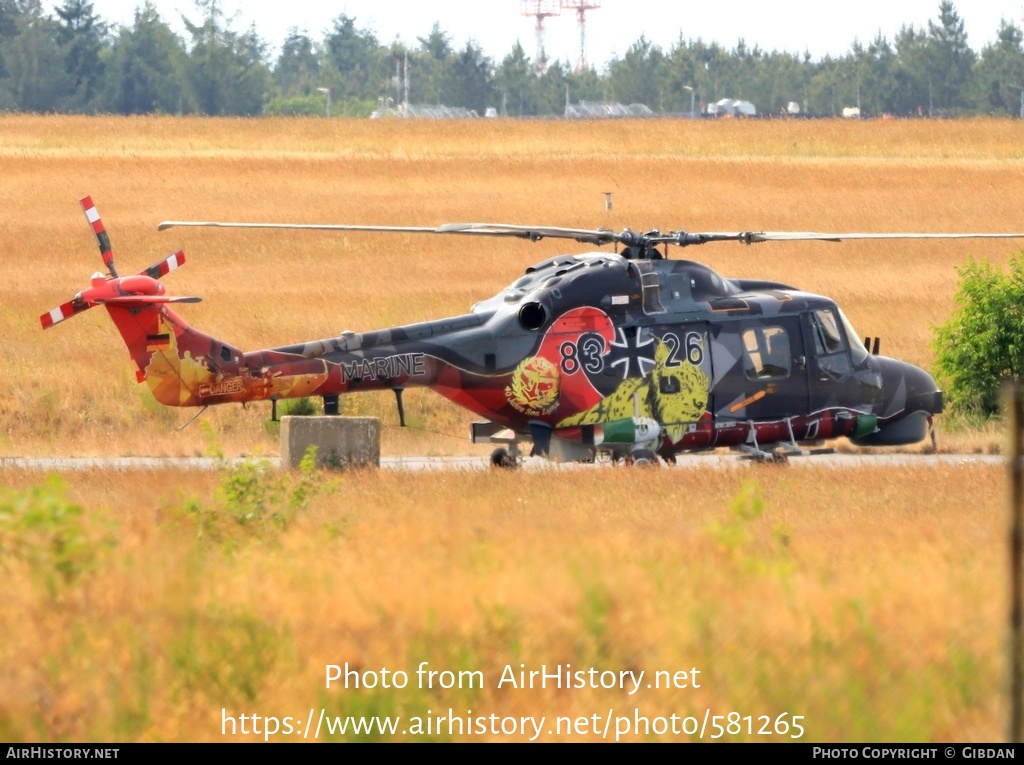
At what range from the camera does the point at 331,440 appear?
58.5 feet

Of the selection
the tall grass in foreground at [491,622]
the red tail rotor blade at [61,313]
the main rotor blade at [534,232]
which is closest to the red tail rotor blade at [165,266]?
the red tail rotor blade at [61,313]

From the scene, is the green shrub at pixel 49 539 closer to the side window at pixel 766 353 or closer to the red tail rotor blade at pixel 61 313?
the red tail rotor blade at pixel 61 313

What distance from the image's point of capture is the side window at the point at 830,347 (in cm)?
1792

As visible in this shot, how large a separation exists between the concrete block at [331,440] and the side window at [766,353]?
178 inches

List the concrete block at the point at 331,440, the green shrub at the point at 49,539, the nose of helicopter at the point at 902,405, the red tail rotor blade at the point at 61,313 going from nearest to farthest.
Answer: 1. the green shrub at the point at 49,539
2. the red tail rotor blade at the point at 61,313
3. the concrete block at the point at 331,440
4. the nose of helicopter at the point at 902,405

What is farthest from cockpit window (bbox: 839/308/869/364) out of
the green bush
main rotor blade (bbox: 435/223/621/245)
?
the green bush

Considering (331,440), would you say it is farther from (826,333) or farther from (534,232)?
(826,333)

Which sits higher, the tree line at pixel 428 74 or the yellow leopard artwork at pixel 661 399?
the tree line at pixel 428 74

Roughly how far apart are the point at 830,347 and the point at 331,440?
20.0 feet

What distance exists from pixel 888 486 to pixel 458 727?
971 cm

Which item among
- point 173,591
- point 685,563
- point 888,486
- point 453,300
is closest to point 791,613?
point 685,563

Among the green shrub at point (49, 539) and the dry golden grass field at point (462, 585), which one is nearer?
the dry golden grass field at point (462, 585)

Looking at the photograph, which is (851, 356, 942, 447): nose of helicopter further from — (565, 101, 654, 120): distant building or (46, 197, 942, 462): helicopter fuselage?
(565, 101, 654, 120): distant building

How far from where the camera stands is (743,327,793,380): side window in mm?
17469
